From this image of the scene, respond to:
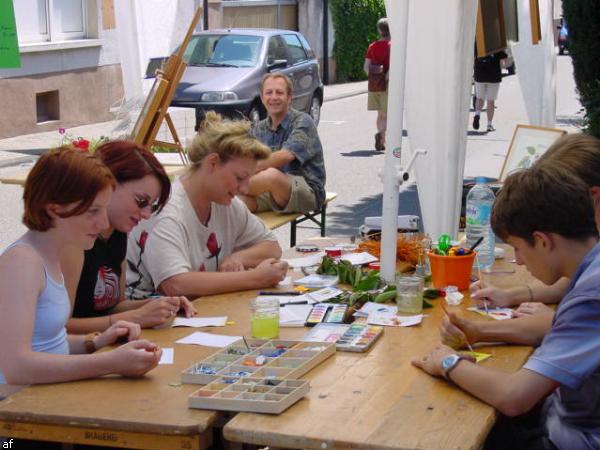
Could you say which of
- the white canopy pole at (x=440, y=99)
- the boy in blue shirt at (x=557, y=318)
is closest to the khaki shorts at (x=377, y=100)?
the white canopy pole at (x=440, y=99)

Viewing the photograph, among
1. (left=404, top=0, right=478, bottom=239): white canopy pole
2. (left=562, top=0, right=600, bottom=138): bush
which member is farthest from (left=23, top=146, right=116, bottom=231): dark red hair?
(left=562, top=0, right=600, bottom=138): bush

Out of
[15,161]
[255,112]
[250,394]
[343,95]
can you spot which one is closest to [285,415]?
[250,394]

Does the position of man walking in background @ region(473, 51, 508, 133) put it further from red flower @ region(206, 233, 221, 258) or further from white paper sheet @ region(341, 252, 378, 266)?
red flower @ region(206, 233, 221, 258)

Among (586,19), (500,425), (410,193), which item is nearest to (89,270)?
(500,425)

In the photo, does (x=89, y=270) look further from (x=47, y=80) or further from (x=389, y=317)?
(x=47, y=80)

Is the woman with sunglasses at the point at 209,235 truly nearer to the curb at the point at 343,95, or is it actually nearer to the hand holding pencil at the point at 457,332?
the hand holding pencil at the point at 457,332

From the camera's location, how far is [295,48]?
1744cm

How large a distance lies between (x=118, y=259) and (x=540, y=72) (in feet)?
18.9

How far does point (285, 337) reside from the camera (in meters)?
3.44

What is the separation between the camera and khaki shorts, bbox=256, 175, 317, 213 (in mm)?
6918

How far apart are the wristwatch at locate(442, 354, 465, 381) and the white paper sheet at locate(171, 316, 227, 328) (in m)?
0.93

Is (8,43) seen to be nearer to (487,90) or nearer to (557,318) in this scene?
(557,318)

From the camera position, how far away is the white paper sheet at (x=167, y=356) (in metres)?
3.13

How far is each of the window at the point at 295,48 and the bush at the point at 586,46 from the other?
8.42 metres
